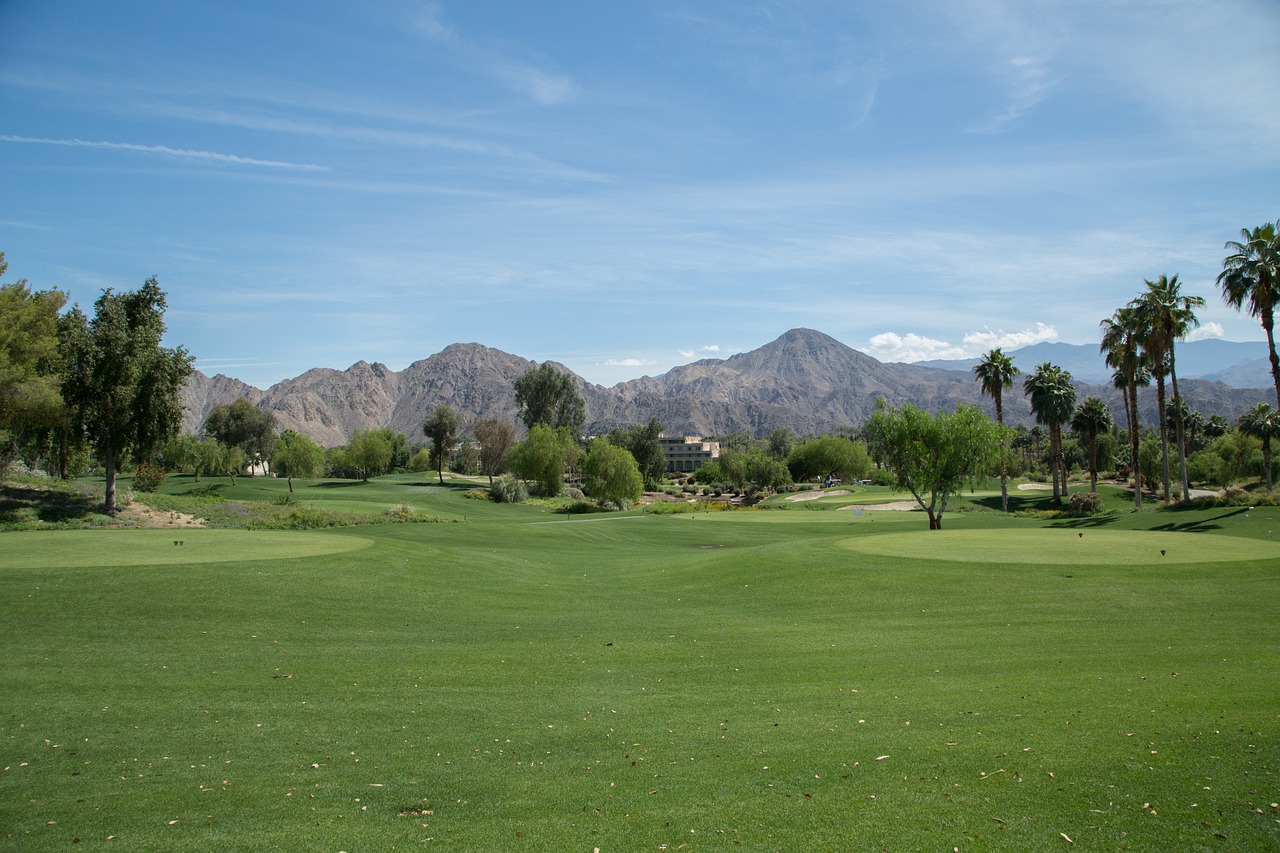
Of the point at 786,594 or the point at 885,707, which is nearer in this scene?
the point at 885,707

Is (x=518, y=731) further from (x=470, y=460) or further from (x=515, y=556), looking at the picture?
(x=470, y=460)

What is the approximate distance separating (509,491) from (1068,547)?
185 feet

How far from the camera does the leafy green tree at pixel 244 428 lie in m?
121

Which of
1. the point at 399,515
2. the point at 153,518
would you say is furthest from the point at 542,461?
the point at 153,518

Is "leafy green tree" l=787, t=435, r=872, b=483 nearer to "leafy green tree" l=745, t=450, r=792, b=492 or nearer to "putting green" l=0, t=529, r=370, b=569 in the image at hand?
"leafy green tree" l=745, t=450, r=792, b=492

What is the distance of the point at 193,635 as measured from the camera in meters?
14.8

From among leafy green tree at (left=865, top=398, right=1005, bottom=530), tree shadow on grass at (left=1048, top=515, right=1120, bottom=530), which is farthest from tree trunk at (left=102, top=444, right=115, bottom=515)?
tree shadow on grass at (left=1048, top=515, right=1120, bottom=530)

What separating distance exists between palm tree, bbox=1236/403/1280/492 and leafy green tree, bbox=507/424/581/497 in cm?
6573

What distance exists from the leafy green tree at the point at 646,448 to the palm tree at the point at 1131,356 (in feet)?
252

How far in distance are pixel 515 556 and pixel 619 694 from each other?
19.4 m

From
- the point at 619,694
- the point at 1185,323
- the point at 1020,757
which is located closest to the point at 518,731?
the point at 619,694

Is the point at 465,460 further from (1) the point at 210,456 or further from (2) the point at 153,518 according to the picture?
(2) the point at 153,518

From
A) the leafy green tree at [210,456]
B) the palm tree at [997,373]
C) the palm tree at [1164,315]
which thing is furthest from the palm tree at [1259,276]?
the leafy green tree at [210,456]

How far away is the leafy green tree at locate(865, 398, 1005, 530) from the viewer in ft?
134
